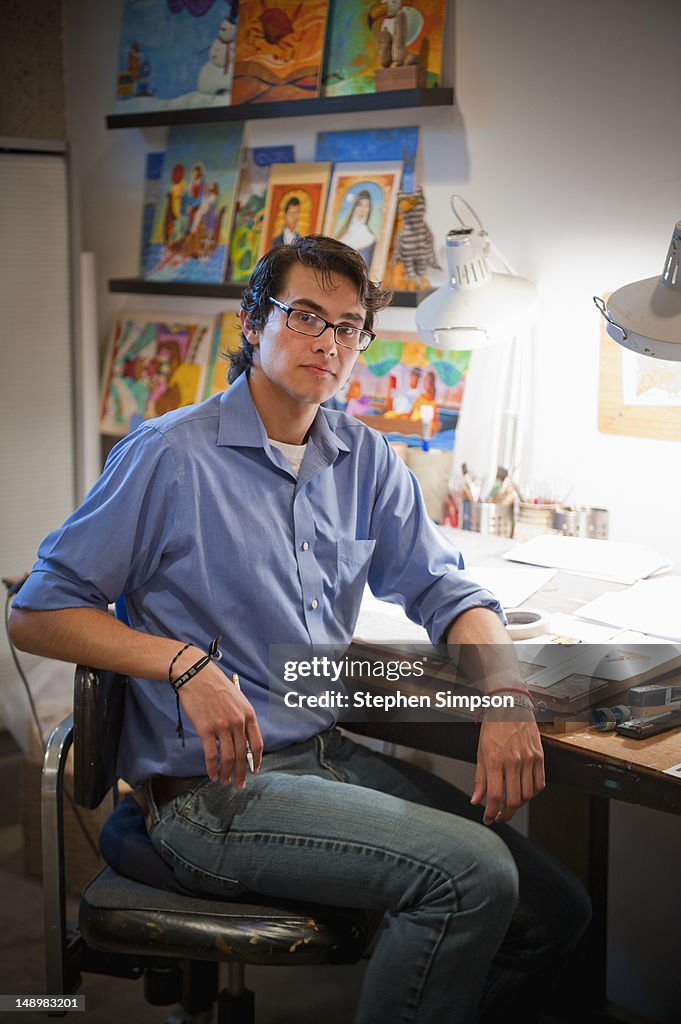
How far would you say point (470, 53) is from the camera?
2.72m

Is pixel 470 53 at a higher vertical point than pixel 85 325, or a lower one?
higher

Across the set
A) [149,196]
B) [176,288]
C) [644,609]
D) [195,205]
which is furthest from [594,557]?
[149,196]

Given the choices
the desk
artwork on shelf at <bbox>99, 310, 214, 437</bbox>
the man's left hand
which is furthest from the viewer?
artwork on shelf at <bbox>99, 310, 214, 437</bbox>

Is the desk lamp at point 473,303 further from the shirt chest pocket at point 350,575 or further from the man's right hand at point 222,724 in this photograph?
the man's right hand at point 222,724

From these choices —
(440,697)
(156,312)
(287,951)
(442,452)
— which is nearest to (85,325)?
(156,312)

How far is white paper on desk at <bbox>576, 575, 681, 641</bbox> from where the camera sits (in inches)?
79.3

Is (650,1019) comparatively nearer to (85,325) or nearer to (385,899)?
(385,899)

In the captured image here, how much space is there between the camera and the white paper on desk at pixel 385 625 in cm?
202

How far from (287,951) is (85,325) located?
2.36 metres

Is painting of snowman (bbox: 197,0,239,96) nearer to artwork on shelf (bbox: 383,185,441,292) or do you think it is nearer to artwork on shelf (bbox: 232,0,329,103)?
artwork on shelf (bbox: 232,0,329,103)

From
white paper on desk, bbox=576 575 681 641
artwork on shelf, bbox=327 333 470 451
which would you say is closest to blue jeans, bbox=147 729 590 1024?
white paper on desk, bbox=576 575 681 641

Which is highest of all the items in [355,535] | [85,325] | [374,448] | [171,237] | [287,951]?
→ [171,237]

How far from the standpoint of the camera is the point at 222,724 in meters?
1.62

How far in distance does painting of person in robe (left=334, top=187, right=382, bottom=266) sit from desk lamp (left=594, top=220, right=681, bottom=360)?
113 cm
